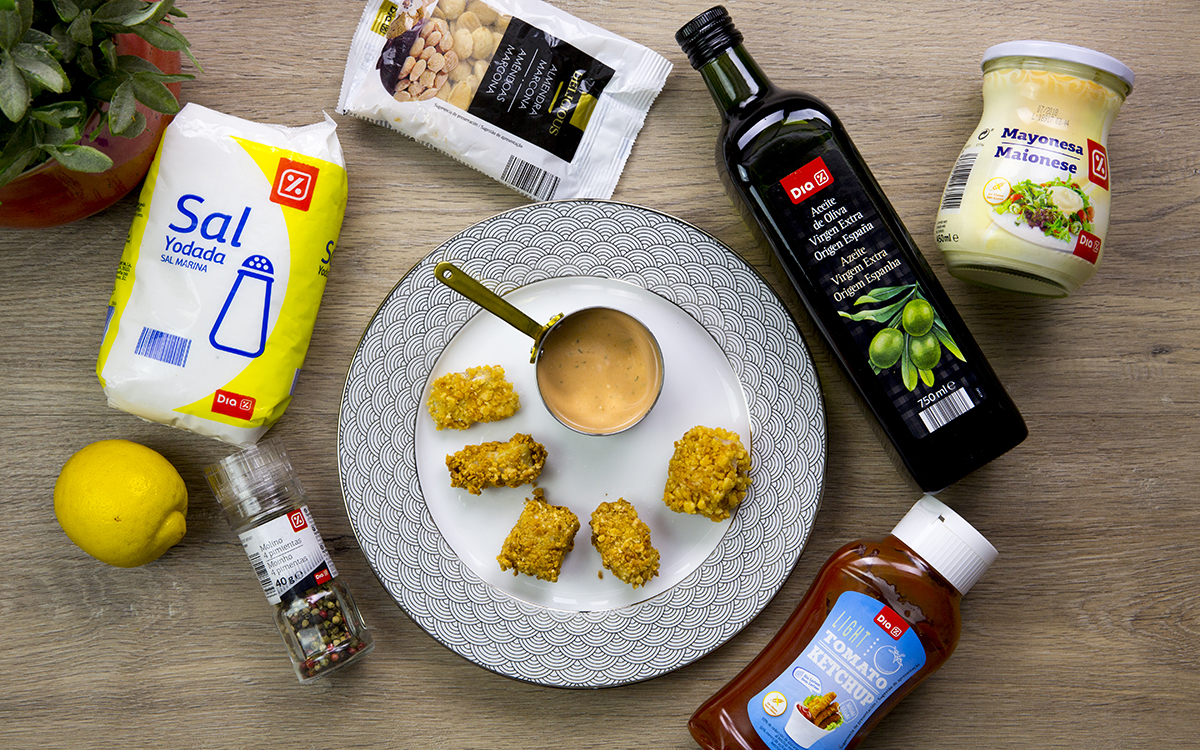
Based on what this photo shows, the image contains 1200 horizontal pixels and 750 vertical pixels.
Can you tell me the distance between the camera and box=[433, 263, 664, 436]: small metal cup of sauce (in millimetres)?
1214

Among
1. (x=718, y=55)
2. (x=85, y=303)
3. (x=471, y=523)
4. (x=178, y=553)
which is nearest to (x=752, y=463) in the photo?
(x=471, y=523)

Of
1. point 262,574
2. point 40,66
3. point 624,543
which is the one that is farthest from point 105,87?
point 624,543

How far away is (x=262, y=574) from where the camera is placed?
4.01ft

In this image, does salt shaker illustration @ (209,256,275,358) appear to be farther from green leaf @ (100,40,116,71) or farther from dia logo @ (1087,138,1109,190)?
dia logo @ (1087,138,1109,190)

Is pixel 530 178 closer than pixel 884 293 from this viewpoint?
No

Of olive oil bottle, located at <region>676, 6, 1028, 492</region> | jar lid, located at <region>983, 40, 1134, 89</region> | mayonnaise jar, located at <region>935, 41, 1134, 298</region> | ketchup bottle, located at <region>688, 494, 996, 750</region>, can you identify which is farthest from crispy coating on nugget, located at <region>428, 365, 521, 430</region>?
jar lid, located at <region>983, 40, 1134, 89</region>

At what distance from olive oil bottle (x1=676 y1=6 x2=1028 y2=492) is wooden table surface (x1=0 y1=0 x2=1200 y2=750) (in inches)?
7.2

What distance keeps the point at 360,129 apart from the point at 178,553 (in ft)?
2.91

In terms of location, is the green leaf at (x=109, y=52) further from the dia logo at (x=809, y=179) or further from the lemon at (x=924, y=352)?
the lemon at (x=924, y=352)

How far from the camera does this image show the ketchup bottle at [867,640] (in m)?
1.14

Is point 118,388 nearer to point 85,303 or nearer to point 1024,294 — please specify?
point 85,303

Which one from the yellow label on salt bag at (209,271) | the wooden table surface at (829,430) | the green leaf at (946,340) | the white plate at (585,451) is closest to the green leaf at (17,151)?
the yellow label on salt bag at (209,271)

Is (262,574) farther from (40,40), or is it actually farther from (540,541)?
(40,40)

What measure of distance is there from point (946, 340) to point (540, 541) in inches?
29.8
